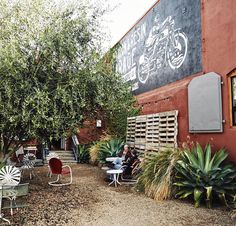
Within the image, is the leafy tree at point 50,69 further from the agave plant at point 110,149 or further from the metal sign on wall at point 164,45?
the agave plant at point 110,149

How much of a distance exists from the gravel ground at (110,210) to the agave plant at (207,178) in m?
0.31

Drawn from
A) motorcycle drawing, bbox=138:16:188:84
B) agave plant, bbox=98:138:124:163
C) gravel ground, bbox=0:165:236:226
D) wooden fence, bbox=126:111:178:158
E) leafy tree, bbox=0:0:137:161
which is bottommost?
gravel ground, bbox=0:165:236:226

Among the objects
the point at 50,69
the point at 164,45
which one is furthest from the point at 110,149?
the point at 50,69

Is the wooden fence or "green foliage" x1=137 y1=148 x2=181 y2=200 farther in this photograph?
the wooden fence

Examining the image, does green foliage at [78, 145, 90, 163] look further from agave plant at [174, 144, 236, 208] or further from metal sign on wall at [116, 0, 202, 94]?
agave plant at [174, 144, 236, 208]

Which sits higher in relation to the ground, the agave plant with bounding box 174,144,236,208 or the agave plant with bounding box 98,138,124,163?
the agave plant with bounding box 98,138,124,163

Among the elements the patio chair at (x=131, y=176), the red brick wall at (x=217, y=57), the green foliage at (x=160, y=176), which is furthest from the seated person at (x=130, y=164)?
the red brick wall at (x=217, y=57)

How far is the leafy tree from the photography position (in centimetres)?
557

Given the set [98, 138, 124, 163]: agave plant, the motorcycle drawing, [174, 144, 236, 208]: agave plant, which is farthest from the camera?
[98, 138, 124, 163]: agave plant

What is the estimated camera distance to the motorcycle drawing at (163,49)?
923cm

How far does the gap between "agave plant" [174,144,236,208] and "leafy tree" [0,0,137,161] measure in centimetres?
235

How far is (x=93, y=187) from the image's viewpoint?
26.8 feet

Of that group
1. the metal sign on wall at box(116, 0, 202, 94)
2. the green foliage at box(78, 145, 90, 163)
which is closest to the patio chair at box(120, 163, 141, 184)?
the metal sign on wall at box(116, 0, 202, 94)

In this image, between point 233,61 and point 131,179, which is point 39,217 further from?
point 233,61
